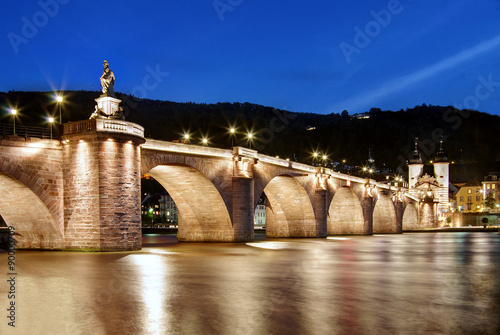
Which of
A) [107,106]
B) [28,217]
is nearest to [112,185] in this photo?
[107,106]

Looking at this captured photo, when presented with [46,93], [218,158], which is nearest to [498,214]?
[218,158]

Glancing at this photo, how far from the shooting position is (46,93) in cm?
13625

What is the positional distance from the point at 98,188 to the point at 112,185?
0.78 metres

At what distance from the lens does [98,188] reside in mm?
27594

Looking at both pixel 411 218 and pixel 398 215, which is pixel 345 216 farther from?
pixel 411 218

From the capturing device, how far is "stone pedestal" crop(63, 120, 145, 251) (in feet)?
90.3

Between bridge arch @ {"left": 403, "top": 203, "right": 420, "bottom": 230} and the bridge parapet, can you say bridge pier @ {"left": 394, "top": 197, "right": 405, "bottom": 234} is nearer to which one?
bridge arch @ {"left": 403, "top": 203, "right": 420, "bottom": 230}

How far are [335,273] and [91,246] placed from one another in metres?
14.9

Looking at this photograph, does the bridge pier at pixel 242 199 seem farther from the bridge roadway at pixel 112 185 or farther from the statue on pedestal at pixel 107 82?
the statue on pedestal at pixel 107 82

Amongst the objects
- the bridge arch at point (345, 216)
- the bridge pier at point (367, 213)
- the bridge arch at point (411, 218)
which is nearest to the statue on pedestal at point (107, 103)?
the bridge arch at point (345, 216)

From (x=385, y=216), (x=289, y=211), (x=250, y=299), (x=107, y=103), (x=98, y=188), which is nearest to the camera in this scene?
(x=250, y=299)

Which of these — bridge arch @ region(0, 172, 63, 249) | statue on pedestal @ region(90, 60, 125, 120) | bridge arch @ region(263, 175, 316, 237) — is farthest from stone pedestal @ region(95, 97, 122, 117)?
bridge arch @ region(263, 175, 316, 237)

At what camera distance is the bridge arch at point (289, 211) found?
54438 millimetres

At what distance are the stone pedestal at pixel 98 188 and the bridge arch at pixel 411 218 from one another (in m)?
89.2
